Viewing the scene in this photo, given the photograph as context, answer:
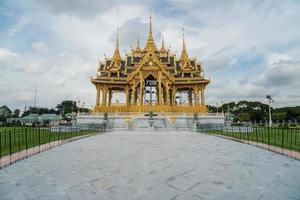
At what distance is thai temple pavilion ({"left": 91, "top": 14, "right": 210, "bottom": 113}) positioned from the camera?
120ft

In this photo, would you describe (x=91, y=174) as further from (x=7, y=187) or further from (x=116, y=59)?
(x=116, y=59)

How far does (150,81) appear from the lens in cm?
4106

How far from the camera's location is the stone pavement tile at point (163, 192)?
3891 mm

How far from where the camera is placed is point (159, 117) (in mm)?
28719

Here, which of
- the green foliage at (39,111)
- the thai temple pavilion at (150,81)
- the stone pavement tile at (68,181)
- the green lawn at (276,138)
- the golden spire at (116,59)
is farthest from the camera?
the green foliage at (39,111)

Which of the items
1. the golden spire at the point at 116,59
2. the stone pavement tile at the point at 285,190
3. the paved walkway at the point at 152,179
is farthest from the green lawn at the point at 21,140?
the golden spire at the point at 116,59

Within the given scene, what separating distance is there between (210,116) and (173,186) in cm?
2829

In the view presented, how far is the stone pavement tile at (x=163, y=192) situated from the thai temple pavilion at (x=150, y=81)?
29919 mm

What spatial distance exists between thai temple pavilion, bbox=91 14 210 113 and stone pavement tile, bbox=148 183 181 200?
29.9 metres

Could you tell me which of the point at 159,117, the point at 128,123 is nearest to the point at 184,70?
the point at 159,117

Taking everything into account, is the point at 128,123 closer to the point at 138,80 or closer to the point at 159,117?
the point at 159,117

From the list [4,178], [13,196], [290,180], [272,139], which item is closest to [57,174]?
[4,178]

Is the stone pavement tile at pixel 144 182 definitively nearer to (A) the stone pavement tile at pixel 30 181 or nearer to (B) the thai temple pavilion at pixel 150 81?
(A) the stone pavement tile at pixel 30 181

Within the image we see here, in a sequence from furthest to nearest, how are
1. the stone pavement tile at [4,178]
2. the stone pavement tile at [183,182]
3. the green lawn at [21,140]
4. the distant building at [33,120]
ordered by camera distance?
the distant building at [33,120]
the green lawn at [21,140]
the stone pavement tile at [4,178]
the stone pavement tile at [183,182]
